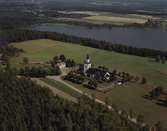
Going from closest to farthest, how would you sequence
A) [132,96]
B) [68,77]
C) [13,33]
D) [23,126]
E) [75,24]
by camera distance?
[23,126]
[132,96]
[68,77]
[13,33]
[75,24]

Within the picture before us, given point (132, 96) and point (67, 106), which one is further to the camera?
point (132, 96)

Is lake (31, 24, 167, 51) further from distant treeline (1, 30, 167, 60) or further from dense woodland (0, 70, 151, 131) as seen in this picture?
dense woodland (0, 70, 151, 131)

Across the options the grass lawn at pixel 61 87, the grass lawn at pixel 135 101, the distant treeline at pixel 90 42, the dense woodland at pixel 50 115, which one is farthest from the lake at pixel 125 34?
the dense woodland at pixel 50 115

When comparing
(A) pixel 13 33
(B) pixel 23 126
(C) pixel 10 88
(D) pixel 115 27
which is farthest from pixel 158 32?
(B) pixel 23 126

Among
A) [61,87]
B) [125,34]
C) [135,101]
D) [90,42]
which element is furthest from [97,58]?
[125,34]

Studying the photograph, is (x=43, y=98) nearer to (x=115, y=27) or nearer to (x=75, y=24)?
(x=115, y=27)

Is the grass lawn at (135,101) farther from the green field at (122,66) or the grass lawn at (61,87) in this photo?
the grass lawn at (61,87)

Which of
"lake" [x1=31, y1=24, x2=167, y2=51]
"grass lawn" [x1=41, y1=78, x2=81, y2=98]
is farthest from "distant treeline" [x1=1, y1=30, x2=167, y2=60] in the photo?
"grass lawn" [x1=41, y1=78, x2=81, y2=98]
